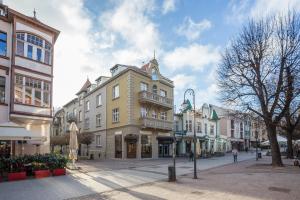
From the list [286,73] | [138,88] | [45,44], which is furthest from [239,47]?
[45,44]

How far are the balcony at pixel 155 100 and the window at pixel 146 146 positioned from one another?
462 centimetres

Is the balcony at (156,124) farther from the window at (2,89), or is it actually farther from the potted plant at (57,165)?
the window at (2,89)

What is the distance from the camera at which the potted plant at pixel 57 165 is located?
608 inches

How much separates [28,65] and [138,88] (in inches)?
645

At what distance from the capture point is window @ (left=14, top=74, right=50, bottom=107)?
17625 millimetres

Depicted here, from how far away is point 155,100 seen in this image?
33.8 metres

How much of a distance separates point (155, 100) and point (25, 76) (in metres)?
18.5

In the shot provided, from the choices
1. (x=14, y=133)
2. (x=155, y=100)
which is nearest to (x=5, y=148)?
(x=14, y=133)

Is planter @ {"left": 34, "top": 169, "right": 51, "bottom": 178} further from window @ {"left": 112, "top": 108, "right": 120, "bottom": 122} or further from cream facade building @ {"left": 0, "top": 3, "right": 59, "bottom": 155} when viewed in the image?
window @ {"left": 112, "top": 108, "right": 120, "bottom": 122}

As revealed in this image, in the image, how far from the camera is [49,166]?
50.4ft

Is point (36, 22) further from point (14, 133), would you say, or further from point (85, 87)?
point (85, 87)

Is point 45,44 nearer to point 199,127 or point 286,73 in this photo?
point 286,73

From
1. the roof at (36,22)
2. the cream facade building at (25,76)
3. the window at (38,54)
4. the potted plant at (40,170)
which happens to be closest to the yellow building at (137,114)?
the roof at (36,22)

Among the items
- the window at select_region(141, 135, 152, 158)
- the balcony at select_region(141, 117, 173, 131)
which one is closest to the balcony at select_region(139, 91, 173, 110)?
the balcony at select_region(141, 117, 173, 131)
